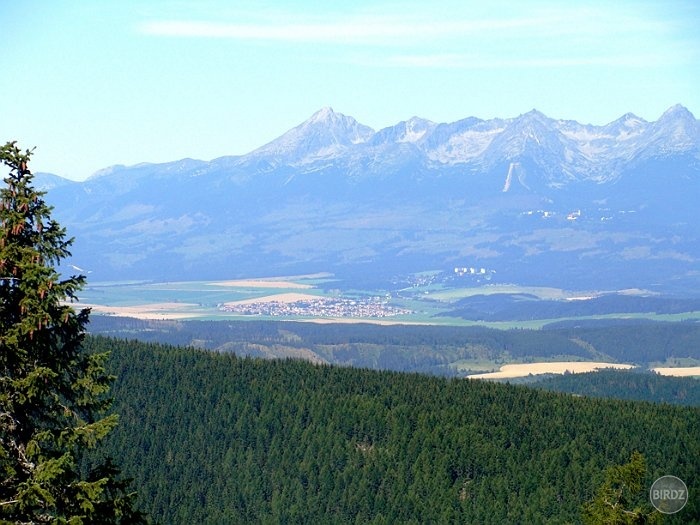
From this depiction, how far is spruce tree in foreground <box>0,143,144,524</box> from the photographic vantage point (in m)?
27.3

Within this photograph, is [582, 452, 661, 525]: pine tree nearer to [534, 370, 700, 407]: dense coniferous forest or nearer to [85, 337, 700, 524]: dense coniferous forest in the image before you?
[85, 337, 700, 524]: dense coniferous forest

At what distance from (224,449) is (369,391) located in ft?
52.9

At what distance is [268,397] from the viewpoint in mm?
141125

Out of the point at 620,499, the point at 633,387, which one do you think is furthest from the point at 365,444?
the point at 620,499

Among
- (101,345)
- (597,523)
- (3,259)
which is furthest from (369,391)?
(3,259)

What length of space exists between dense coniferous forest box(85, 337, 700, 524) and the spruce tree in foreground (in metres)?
76.0

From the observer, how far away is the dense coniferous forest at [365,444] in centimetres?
11094

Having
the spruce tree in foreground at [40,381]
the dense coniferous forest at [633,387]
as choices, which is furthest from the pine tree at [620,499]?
the dense coniferous forest at [633,387]

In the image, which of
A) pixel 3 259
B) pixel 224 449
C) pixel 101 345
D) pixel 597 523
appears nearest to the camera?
pixel 3 259

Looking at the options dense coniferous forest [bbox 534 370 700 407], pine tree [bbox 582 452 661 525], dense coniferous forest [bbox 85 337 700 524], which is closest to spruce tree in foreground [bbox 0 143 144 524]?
pine tree [bbox 582 452 661 525]

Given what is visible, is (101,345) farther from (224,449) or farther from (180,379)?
(224,449)

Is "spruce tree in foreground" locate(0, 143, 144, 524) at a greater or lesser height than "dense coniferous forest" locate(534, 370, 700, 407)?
greater

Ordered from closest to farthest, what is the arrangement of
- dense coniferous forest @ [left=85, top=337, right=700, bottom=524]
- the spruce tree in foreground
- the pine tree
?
the spruce tree in foreground
the pine tree
dense coniferous forest @ [left=85, top=337, right=700, bottom=524]

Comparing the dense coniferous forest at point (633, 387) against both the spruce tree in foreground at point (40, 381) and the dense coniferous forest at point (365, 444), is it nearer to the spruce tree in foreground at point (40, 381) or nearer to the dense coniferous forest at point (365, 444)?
the dense coniferous forest at point (365, 444)
